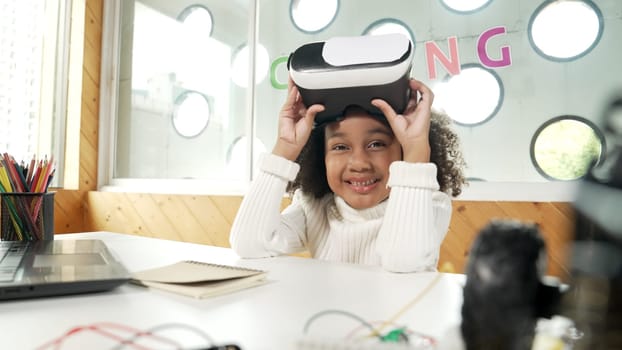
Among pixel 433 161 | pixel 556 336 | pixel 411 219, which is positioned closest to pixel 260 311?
pixel 556 336

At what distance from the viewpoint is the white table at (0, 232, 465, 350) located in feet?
1.36

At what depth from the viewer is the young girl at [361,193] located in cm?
83

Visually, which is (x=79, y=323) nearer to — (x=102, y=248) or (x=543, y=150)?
(x=102, y=248)

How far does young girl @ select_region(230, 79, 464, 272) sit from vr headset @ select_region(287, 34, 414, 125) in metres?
0.03

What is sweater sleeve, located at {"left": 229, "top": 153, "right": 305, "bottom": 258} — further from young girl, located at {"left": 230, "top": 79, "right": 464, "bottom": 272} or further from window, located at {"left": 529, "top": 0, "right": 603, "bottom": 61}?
window, located at {"left": 529, "top": 0, "right": 603, "bottom": 61}

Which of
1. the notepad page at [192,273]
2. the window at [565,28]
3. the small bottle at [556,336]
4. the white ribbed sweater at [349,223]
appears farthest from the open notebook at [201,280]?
the window at [565,28]

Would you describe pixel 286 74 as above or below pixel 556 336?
above

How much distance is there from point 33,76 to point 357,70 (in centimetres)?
241

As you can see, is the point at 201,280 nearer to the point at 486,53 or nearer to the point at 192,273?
the point at 192,273

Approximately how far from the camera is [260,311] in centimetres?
51

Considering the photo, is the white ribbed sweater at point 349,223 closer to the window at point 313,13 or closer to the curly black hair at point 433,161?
the curly black hair at point 433,161

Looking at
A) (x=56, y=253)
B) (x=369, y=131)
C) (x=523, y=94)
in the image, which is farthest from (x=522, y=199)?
(x=56, y=253)

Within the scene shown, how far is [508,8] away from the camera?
5.24ft

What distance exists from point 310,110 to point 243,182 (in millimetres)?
1271
